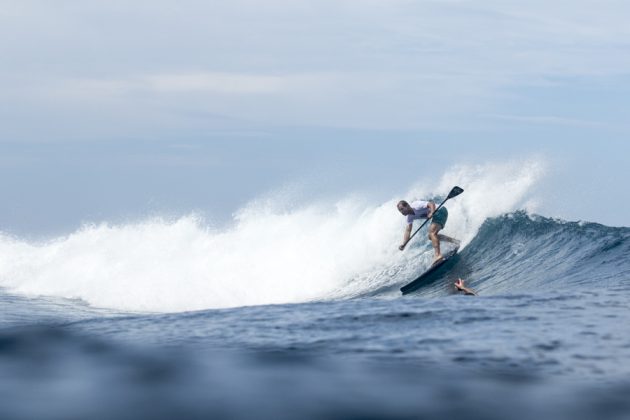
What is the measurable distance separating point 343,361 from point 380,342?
3.76 feet

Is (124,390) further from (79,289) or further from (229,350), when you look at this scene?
(79,289)

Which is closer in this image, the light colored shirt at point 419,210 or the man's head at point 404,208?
the man's head at point 404,208

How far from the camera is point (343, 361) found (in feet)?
29.8

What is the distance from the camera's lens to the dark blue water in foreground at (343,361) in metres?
7.25

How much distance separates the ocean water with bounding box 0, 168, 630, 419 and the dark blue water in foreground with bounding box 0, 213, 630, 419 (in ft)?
0.08

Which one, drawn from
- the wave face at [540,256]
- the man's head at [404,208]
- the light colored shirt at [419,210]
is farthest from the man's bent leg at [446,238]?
the man's head at [404,208]

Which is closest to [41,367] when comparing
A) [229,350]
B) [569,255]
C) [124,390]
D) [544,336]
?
[124,390]

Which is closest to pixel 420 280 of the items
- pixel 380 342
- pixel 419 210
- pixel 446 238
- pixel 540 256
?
pixel 446 238

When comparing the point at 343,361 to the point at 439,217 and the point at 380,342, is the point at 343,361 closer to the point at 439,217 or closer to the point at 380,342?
the point at 380,342

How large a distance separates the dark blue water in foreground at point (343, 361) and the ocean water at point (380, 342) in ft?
0.08

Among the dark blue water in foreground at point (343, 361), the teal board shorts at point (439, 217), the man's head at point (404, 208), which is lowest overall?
the dark blue water in foreground at point (343, 361)

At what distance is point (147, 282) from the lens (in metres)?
24.4

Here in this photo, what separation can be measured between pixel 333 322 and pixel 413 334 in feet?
5.37

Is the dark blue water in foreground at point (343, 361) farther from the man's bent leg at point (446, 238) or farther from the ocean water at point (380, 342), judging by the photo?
the man's bent leg at point (446, 238)
